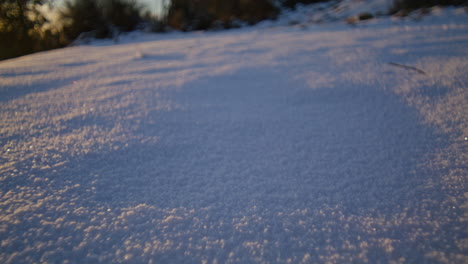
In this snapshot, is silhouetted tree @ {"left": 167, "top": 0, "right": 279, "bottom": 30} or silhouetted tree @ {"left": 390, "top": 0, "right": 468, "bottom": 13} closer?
silhouetted tree @ {"left": 390, "top": 0, "right": 468, "bottom": 13}

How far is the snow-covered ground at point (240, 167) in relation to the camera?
0.35 meters

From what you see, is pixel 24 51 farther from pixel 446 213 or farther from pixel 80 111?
pixel 446 213

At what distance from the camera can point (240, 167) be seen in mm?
507

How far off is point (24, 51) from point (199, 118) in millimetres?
4267

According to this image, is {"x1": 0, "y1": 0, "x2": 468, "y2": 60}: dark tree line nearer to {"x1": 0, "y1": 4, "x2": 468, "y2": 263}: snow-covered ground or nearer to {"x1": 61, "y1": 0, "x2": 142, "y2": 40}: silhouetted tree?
{"x1": 61, "y1": 0, "x2": 142, "y2": 40}: silhouetted tree

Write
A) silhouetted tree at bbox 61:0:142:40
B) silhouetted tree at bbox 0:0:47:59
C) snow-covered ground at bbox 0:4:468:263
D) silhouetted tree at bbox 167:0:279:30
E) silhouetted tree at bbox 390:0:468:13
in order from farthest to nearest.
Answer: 1. silhouetted tree at bbox 167:0:279:30
2. silhouetted tree at bbox 61:0:142:40
3. silhouetted tree at bbox 0:0:47:59
4. silhouetted tree at bbox 390:0:468:13
5. snow-covered ground at bbox 0:4:468:263

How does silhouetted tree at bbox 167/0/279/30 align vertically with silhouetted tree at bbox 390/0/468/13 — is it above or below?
above

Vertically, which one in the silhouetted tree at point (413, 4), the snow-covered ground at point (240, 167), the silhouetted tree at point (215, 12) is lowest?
the snow-covered ground at point (240, 167)

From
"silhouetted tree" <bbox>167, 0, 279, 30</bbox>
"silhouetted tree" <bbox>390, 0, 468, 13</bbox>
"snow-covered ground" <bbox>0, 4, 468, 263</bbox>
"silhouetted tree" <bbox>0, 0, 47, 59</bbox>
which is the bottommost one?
"snow-covered ground" <bbox>0, 4, 468, 263</bbox>

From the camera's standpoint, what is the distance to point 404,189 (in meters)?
0.43

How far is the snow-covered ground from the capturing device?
1.13 feet

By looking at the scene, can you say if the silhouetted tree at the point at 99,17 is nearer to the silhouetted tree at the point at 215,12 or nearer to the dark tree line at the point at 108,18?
the dark tree line at the point at 108,18

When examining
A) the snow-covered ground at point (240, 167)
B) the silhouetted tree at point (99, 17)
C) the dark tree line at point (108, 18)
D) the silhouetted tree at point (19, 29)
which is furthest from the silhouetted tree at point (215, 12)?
the snow-covered ground at point (240, 167)

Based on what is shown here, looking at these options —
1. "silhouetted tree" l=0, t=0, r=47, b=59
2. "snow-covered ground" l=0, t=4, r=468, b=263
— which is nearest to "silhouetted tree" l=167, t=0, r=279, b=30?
"silhouetted tree" l=0, t=0, r=47, b=59
